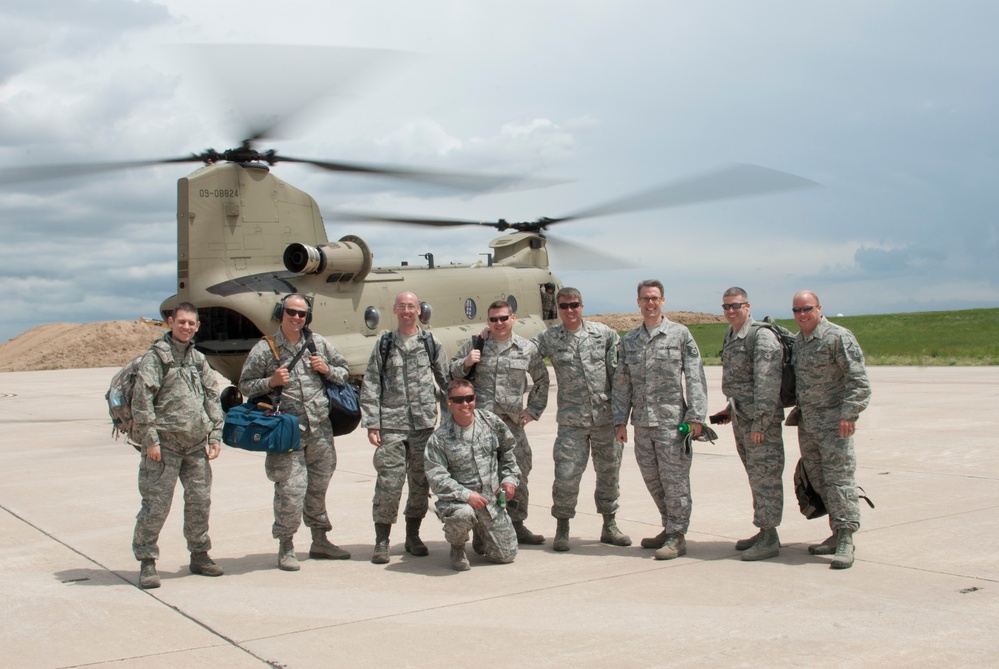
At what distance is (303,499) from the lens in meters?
6.00

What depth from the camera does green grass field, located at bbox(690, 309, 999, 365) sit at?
27022 mm

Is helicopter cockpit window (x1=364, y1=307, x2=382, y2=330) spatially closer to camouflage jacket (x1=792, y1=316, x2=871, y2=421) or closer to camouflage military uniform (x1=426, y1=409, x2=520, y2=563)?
camouflage military uniform (x1=426, y1=409, x2=520, y2=563)

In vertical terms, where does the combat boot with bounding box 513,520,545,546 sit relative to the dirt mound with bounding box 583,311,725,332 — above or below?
below

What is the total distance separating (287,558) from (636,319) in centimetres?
6550

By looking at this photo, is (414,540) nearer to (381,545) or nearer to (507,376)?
(381,545)

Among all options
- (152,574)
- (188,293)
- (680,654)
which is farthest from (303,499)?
(188,293)

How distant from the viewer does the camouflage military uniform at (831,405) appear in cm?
574

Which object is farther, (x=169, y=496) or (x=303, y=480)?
(x=303, y=480)

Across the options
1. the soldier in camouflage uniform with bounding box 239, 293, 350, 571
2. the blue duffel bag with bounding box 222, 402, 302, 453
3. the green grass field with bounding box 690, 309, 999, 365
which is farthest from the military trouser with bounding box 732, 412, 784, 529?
the green grass field with bounding box 690, 309, 999, 365

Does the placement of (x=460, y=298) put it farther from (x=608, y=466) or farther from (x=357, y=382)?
(x=608, y=466)

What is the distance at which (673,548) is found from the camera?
230 inches

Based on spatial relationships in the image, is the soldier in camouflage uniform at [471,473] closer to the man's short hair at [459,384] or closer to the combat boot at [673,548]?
the man's short hair at [459,384]

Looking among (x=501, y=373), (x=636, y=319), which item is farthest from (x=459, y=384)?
(x=636, y=319)

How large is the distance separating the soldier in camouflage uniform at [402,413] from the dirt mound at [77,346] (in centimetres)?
4062
